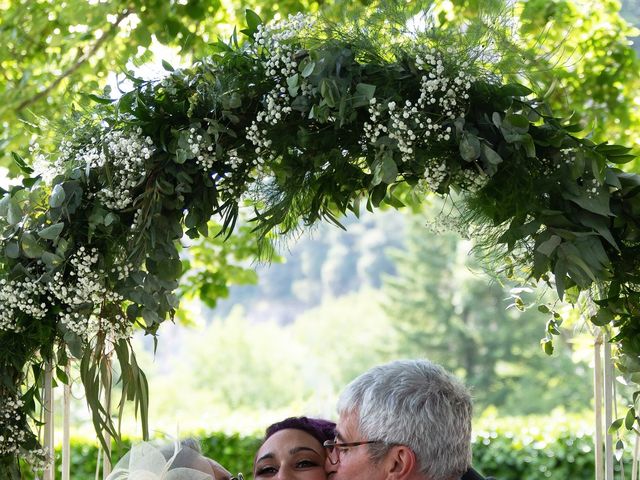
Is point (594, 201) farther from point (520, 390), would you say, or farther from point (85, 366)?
point (520, 390)

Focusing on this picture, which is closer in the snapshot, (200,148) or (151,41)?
(200,148)

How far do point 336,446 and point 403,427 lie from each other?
188 millimetres

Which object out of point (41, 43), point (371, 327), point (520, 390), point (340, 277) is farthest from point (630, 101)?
point (340, 277)

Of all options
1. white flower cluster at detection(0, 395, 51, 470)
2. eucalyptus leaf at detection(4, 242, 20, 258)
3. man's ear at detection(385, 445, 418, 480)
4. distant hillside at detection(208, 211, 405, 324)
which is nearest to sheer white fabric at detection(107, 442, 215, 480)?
white flower cluster at detection(0, 395, 51, 470)

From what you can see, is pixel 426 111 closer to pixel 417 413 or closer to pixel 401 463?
pixel 417 413

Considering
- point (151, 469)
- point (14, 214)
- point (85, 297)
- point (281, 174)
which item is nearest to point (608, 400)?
point (281, 174)

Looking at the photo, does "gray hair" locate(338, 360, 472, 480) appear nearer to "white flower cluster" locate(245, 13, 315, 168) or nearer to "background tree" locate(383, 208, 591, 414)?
"white flower cluster" locate(245, 13, 315, 168)

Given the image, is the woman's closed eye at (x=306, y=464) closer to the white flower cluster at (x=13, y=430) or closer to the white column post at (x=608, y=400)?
the white flower cluster at (x=13, y=430)

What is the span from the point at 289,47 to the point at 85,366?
0.90m

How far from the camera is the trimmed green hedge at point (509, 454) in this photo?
6797 mm

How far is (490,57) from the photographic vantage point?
2018mm

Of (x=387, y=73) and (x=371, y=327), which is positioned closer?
(x=387, y=73)

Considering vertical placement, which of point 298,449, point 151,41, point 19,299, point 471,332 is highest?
point 471,332

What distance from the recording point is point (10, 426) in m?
2.15
